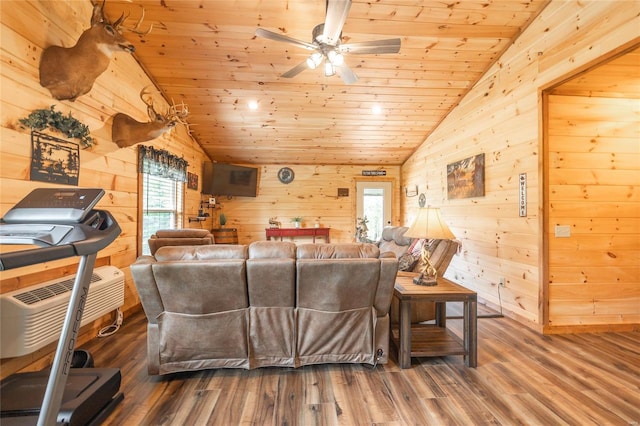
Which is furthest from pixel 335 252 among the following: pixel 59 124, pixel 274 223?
pixel 274 223

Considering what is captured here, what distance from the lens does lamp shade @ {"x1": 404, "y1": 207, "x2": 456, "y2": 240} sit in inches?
89.8

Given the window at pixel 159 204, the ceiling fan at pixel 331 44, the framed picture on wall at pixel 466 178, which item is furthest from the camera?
the framed picture on wall at pixel 466 178

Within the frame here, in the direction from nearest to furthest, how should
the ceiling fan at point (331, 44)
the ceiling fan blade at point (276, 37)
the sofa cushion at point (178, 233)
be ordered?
the ceiling fan at point (331, 44), the ceiling fan blade at point (276, 37), the sofa cushion at point (178, 233)

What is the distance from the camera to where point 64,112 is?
2.27 meters

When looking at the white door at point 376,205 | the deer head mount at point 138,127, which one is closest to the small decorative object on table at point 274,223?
the white door at point 376,205

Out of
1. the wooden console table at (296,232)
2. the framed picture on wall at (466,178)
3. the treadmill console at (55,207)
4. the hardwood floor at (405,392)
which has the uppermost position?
the framed picture on wall at (466,178)

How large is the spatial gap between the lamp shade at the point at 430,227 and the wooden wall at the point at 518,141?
129 centimetres

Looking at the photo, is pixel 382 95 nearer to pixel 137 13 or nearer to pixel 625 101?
pixel 625 101

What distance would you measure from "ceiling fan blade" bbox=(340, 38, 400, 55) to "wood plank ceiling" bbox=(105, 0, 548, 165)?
A: 2.68ft

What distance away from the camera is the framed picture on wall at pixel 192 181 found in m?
5.06

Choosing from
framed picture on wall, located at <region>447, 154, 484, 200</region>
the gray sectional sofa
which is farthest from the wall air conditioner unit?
framed picture on wall, located at <region>447, 154, 484, 200</region>

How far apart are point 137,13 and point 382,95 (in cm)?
322

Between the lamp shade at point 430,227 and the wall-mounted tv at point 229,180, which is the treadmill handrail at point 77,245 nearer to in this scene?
the lamp shade at point 430,227

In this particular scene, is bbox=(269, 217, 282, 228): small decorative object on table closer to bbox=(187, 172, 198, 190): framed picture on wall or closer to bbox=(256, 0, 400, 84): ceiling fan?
bbox=(187, 172, 198, 190): framed picture on wall
